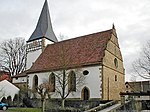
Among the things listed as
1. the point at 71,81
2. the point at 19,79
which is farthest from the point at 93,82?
the point at 19,79

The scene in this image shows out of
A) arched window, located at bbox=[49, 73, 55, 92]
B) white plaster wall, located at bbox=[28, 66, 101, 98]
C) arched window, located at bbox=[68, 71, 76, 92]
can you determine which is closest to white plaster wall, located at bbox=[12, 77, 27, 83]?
arched window, located at bbox=[49, 73, 55, 92]

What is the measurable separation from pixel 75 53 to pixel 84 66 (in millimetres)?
3865

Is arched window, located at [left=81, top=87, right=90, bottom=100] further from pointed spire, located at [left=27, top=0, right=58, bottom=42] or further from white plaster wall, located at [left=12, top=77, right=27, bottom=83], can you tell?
white plaster wall, located at [left=12, top=77, right=27, bottom=83]

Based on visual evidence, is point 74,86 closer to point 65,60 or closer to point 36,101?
point 65,60

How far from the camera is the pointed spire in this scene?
3924cm

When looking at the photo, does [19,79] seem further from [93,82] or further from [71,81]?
[93,82]

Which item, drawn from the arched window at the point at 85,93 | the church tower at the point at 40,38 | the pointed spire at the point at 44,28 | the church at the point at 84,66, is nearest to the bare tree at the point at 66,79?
the church at the point at 84,66

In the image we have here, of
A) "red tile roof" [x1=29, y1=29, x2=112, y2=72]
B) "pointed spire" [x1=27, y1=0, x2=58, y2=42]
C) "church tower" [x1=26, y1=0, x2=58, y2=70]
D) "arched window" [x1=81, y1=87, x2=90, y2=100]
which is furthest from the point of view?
"pointed spire" [x1=27, y1=0, x2=58, y2=42]

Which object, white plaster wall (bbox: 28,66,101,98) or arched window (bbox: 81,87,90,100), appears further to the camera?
arched window (bbox: 81,87,90,100)

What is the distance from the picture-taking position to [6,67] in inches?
1954

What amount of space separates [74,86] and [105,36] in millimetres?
8121

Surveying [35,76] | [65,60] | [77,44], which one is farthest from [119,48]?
[35,76]

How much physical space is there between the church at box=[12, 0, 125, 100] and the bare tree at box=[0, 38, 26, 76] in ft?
45.9

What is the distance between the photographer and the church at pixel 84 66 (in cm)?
2664
